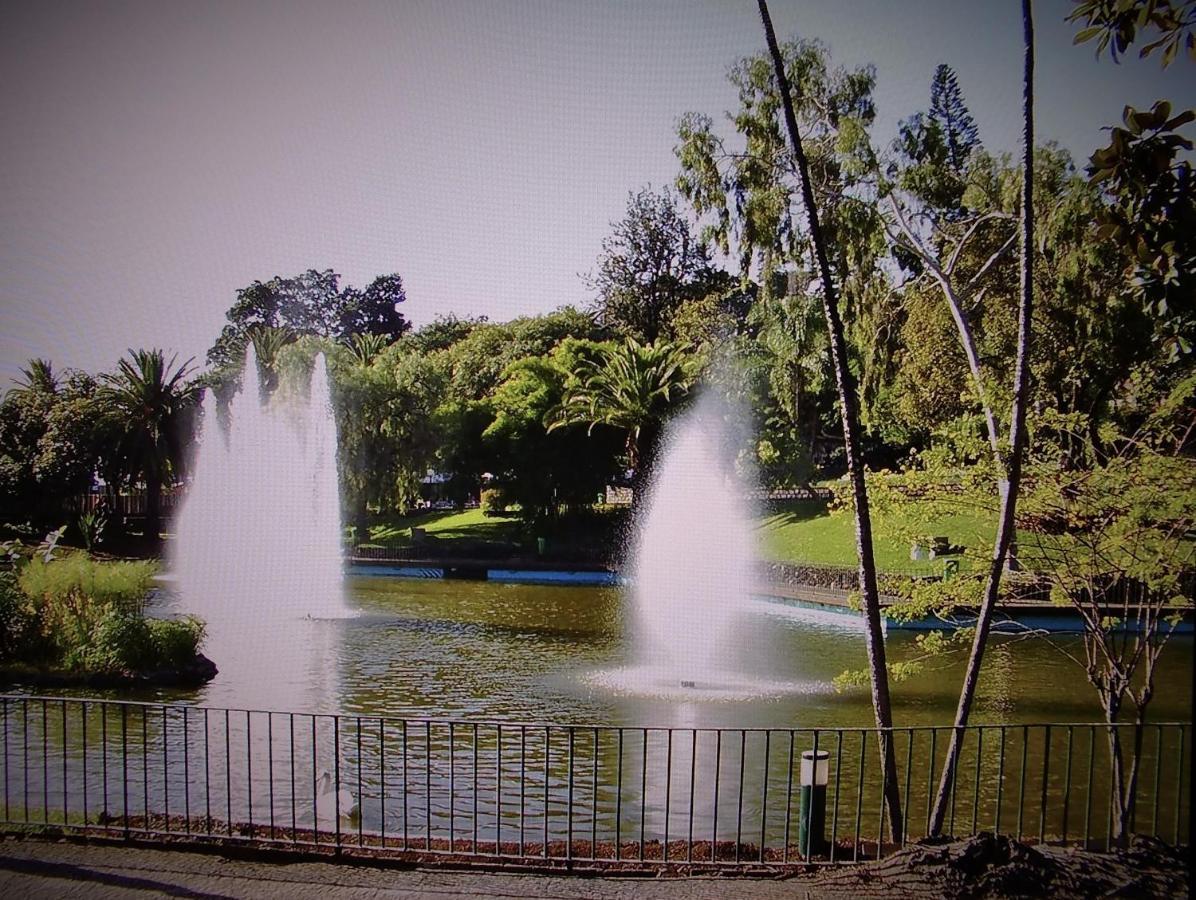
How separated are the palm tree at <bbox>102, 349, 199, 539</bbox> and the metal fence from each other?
23996mm

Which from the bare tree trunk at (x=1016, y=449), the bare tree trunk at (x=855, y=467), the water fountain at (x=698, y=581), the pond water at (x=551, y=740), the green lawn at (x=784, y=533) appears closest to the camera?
the bare tree trunk at (x=1016, y=449)

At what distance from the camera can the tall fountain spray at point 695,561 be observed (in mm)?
16922

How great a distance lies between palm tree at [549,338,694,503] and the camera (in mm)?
34344

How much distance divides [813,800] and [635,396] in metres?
28.0

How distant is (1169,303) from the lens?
537cm

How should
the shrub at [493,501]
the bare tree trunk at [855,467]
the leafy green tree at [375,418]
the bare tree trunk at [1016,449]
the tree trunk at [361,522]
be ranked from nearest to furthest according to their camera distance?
1. the bare tree trunk at [1016,449]
2. the bare tree trunk at [855,467]
3. the leafy green tree at [375,418]
4. the tree trunk at [361,522]
5. the shrub at [493,501]

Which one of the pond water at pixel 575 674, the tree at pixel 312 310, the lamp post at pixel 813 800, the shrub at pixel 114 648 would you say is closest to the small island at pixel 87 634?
the shrub at pixel 114 648

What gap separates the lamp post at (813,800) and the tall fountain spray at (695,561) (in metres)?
7.71

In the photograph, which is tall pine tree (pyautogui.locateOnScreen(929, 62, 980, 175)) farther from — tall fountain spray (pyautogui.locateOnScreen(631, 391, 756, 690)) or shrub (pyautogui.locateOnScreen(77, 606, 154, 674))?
shrub (pyautogui.locateOnScreen(77, 606, 154, 674))

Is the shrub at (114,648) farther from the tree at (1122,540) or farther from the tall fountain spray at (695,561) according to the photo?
the tree at (1122,540)

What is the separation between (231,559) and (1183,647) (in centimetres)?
2410

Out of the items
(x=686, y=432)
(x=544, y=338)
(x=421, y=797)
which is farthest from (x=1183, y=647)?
(x=544, y=338)

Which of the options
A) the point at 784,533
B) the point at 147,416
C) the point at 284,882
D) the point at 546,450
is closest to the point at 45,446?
the point at 147,416

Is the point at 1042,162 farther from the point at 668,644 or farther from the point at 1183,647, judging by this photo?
the point at 668,644
